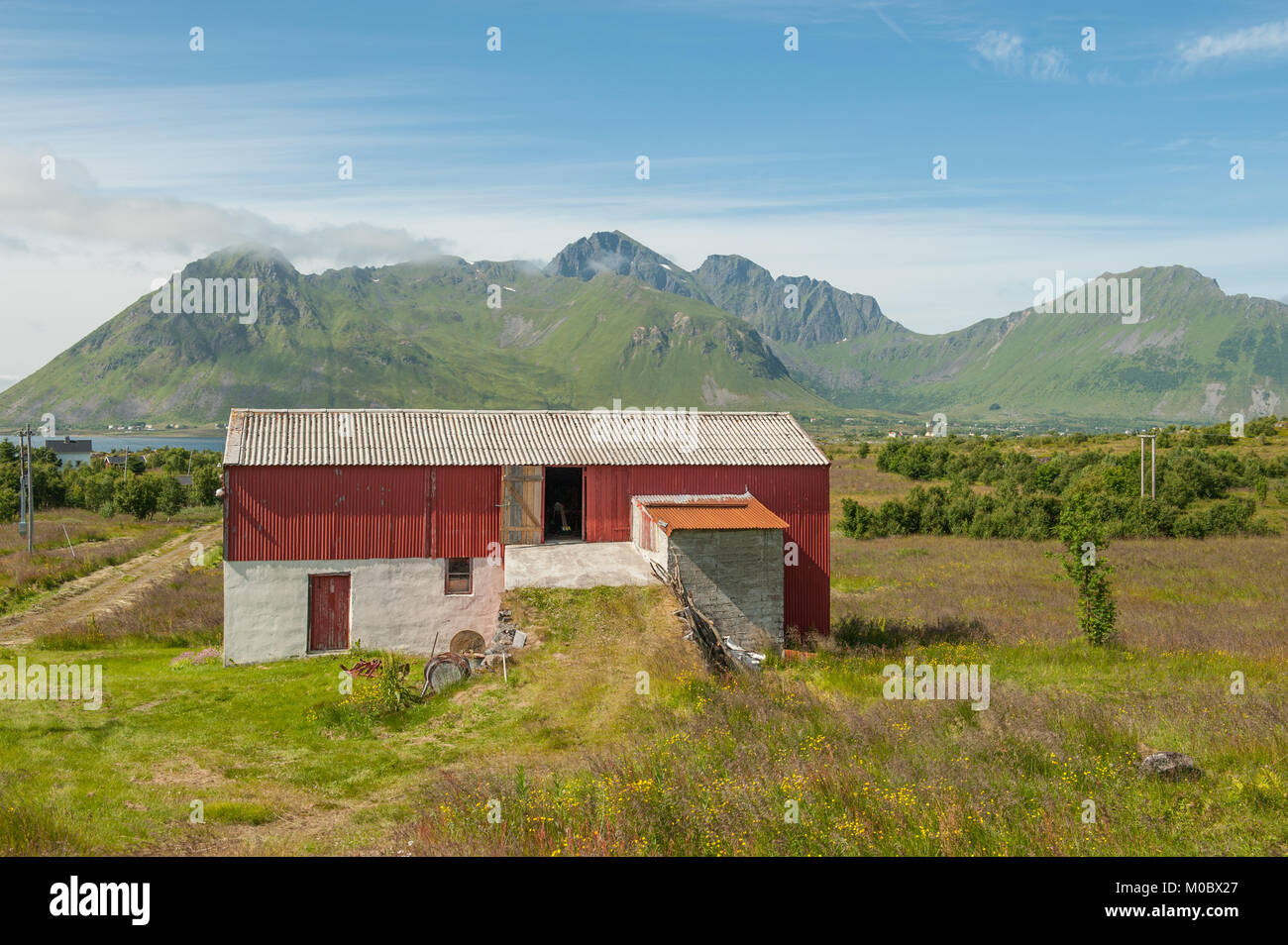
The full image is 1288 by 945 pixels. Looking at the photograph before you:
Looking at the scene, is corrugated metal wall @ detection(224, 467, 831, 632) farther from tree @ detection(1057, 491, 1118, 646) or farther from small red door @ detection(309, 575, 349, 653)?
tree @ detection(1057, 491, 1118, 646)

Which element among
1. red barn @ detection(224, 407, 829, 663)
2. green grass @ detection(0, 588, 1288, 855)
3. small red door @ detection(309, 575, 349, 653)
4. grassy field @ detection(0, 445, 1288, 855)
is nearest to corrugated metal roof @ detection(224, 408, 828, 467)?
red barn @ detection(224, 407, 829, 663)

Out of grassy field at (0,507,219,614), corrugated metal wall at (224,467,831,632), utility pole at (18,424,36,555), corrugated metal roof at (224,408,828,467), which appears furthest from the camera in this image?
utility pole at (18,424,36,555)

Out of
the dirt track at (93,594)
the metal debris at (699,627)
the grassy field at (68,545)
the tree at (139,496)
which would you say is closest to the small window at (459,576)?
the metal debris at (699,627)

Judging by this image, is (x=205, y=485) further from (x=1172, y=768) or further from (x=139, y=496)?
(x=1172, y=768)

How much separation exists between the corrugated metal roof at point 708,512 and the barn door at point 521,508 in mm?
3228

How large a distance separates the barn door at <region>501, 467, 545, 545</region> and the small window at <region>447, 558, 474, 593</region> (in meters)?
1.45

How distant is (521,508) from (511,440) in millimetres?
2537

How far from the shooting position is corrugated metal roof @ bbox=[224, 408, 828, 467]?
25.0 m

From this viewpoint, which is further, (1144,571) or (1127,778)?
(1144,571)

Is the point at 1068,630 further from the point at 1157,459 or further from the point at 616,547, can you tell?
the point at 1157,459

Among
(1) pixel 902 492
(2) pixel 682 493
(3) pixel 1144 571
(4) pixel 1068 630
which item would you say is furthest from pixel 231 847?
(1) pixel 902 492

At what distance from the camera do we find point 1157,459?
61969mm

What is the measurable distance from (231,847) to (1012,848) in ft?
30.6
